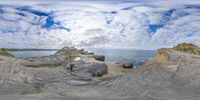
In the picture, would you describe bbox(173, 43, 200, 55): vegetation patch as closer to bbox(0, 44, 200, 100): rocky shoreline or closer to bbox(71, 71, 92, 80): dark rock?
bbox(0, 44, 200, 100): rocky shoreline

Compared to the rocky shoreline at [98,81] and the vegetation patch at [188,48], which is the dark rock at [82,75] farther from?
the vegetation patch at [188,48]

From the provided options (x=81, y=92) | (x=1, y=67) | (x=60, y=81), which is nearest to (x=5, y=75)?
(x=1, y=67)

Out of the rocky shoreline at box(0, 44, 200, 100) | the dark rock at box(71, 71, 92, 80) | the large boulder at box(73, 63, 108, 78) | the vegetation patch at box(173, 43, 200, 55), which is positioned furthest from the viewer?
the vegetation patch at box(173, 43, 200, 55)

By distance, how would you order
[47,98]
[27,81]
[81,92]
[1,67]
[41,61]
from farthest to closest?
[41,61] < [1,67] < [27,81] < [81,92] < [47,98]

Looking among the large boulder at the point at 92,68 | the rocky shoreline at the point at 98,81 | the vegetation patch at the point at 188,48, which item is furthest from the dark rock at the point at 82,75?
the vegetation patch at the point at 188,48

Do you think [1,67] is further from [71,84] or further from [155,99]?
[155,99]

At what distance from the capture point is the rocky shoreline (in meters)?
28.5

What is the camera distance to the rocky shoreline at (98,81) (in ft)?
93.7

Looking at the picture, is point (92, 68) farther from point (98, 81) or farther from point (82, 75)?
point (98, 81)

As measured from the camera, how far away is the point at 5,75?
32062mm

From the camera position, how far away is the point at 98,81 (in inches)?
1244

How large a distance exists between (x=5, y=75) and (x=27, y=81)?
6.97 feet

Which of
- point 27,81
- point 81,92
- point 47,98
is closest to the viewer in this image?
point 47,98

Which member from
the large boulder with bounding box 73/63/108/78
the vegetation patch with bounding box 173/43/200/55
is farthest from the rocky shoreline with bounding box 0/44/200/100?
the vegetation patch with bounding box 173/43/200/55
